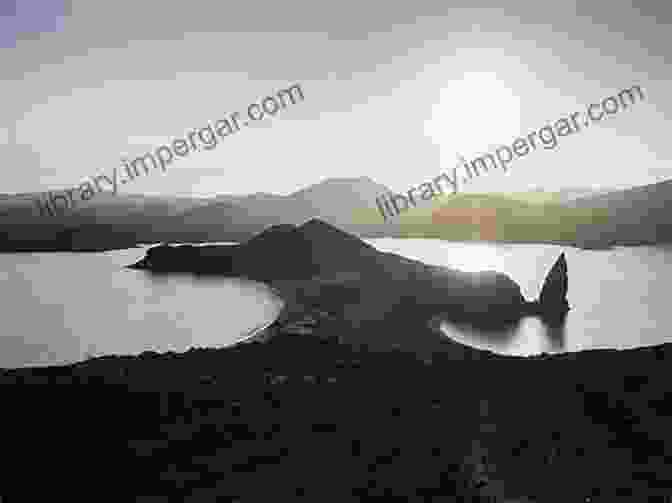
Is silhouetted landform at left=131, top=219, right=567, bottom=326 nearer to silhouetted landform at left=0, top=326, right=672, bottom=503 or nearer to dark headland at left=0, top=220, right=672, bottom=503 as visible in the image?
dark headland at left=0, top=220, right=672, bottom=503

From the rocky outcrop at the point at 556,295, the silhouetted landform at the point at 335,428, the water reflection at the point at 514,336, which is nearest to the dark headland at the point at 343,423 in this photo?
the silhouetted landform at the point at 335,428

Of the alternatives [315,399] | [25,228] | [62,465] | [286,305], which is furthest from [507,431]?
[25,228]

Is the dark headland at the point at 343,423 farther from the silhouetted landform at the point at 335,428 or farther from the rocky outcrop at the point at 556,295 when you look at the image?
the rocky outcrop at the point at 556,295

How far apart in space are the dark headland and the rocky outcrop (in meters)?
23.9

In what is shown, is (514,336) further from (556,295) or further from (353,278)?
(353,278)

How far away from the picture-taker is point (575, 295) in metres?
71.8

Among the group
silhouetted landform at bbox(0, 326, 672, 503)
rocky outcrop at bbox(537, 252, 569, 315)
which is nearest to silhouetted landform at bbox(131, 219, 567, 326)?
rocky outcrop at bbox(537, 252, 569, 315)

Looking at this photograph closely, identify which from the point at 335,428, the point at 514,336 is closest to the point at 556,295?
the point at 514,336

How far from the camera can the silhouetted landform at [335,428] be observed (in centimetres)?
1600

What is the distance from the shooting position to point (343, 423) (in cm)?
2067

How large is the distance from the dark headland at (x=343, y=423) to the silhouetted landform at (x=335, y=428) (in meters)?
0.08

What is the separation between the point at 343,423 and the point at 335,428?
2.02 ft

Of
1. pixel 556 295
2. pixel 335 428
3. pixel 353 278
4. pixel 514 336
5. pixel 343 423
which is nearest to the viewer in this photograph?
pixel 335 428

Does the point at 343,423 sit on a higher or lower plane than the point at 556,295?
higher
